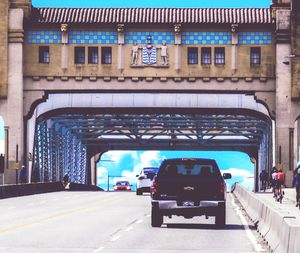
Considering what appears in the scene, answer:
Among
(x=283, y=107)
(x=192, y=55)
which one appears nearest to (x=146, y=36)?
(x=192, y=55)

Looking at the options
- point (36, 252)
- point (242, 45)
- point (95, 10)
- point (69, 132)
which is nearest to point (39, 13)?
point (95, 10)

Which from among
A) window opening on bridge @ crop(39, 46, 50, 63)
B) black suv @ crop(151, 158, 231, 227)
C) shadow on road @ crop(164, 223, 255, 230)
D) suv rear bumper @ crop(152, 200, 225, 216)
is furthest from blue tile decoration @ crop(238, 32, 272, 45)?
suv rear bumper @ crop(152, 200, 225, 216)

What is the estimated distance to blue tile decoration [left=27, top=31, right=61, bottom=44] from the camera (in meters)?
63.3

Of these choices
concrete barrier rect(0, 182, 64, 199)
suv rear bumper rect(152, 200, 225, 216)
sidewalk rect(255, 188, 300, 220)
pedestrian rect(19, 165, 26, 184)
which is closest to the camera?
suv rear bumper rect(152, 200, 225, 216)

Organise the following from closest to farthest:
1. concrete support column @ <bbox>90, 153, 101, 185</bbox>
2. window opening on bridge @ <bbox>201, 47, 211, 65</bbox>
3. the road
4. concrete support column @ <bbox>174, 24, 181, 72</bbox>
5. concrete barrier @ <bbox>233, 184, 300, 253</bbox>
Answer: concrete barrier @ <bbox>233, 184, 300, 253</bbox>
the road
concrete support column @ <bbox>174, 24, 181, 72</bbox>
window opening on bridge @ <bbox>201, 47, 211, 65</bbox>
concrete support column @ <bbox>90, 153, 101, 185</bbox>

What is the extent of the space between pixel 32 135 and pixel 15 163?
177 inches

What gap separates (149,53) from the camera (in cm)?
6300

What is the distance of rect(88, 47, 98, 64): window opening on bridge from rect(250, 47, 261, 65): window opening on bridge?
10141 mm

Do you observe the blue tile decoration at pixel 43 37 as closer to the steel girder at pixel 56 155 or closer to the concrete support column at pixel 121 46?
the concrete support column at pixel 121 46

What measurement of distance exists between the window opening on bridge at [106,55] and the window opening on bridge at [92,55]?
41cm

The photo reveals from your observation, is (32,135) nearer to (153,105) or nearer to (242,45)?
(153,105)

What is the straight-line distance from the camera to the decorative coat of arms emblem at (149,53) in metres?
62.8

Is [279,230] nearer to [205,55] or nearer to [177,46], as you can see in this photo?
[177,46]

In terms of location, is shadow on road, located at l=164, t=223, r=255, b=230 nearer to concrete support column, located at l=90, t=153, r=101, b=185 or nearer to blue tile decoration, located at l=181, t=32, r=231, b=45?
blue tile decoration, located at l=181, t=32, r=231, b=45
